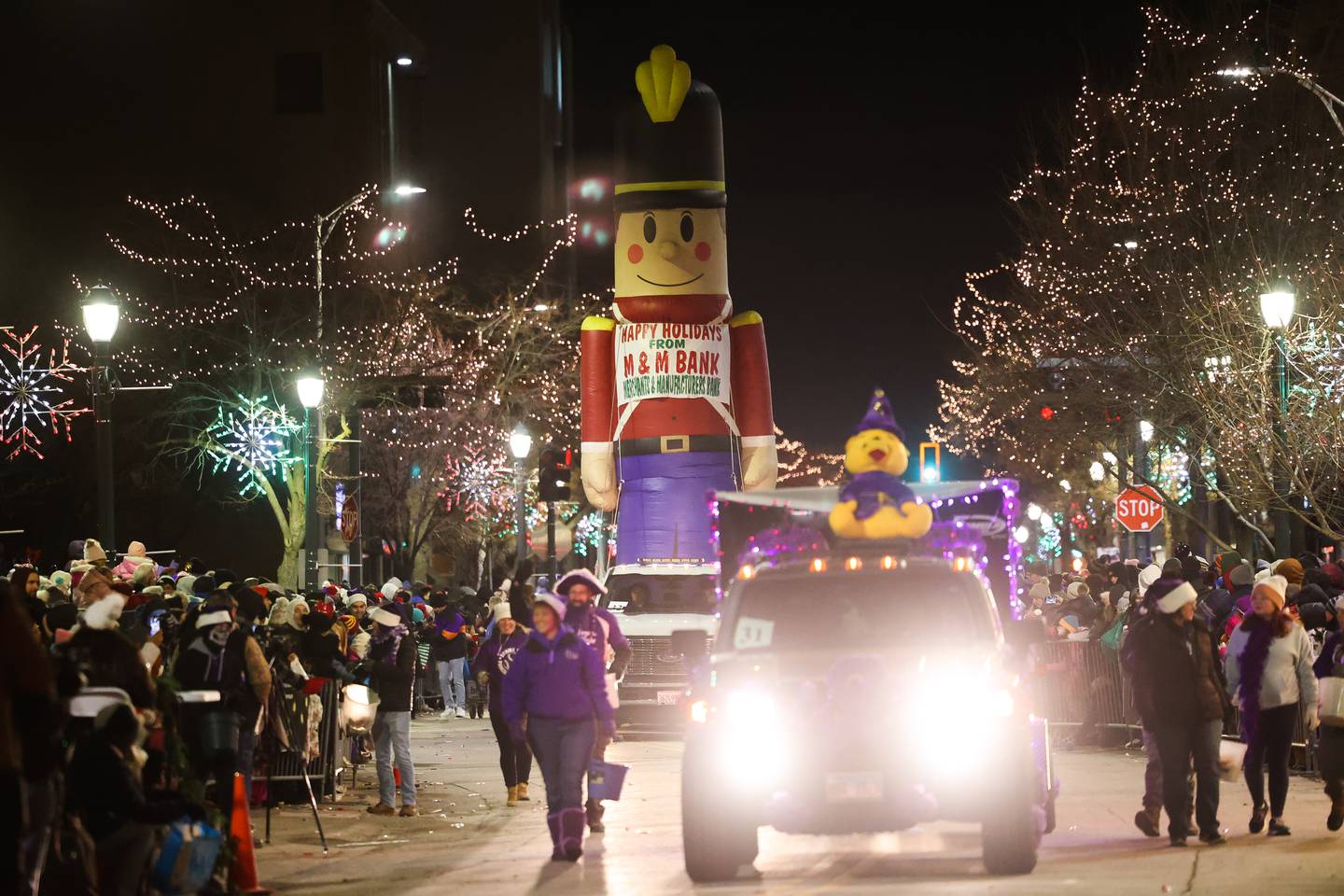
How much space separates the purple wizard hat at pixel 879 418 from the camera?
522 inches

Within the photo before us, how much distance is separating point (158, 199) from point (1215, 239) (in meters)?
26.0

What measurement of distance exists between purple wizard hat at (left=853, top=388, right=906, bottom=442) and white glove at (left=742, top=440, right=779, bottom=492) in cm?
1396

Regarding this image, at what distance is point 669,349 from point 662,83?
3579 millimetres

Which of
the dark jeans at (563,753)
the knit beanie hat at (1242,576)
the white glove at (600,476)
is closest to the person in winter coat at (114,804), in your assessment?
the dark jeans at (563,753)

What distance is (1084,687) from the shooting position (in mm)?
22688

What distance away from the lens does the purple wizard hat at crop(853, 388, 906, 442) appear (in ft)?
43.5

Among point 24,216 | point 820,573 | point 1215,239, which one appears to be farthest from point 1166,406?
point 24,216

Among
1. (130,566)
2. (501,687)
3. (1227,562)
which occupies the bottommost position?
(501,687)

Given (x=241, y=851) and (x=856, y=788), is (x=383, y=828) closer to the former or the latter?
(x=241, y=851)

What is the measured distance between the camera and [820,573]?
38.9ft

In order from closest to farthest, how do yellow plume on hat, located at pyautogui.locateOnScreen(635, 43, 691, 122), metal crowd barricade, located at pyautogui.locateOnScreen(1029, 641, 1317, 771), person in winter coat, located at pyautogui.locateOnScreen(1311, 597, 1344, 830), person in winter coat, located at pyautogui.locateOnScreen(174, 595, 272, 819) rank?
1. person in winter coat, located at pyautogui.locateOnScreen(174, 595, 272, 819)
2. person in winter coat, located at pyautogui.locateOnScreen(1311, 597, 1344, 830)
3. metal crowd barricade, located at pyautogui.locateOnScreen(1029, 641, 1317, 771)
4. yellow plume on hat, located at pyautogui.locateOnScreen(635, 43, 691, 122)

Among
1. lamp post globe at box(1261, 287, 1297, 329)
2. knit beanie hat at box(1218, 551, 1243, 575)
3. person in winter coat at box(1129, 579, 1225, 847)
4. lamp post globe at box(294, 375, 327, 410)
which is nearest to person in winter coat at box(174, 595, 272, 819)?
person in winter coat at box(1129, 579, 1225, 847)

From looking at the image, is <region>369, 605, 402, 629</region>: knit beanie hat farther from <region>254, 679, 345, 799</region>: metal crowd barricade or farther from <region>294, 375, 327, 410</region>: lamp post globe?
<region>294, 375, 327, 410</region>: lamp post globe

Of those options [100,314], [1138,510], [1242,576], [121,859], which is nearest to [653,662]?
[1242,576]
